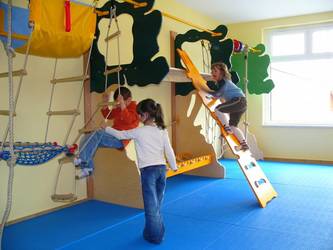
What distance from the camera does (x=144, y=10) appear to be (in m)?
3.30

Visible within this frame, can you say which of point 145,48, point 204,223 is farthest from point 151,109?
point 204,223

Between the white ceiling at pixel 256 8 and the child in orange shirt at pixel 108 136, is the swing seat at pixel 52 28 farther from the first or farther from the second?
the white ceiling at pixel 256 8

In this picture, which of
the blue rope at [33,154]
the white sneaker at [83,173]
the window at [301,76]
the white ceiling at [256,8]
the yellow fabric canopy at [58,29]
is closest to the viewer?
the blue rope at [33,154]

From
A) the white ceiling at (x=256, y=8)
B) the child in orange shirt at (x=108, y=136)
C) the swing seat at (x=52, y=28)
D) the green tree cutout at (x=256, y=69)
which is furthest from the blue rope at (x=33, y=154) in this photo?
the green tree cutout at (x=256, y=69)

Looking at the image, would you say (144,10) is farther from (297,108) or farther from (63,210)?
(297,108)

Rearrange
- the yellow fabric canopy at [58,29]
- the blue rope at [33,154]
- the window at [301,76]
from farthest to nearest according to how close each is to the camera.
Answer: the window at [301,76] → the yellow fabric canopy at [58,29] → the blue rope at [33,154]

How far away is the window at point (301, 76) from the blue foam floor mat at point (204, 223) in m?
2.49

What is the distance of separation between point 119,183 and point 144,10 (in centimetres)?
181

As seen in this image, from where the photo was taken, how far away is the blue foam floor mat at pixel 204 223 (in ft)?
9.40

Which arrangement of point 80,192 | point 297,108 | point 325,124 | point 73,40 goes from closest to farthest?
point 73,40
point 80,192
point 325,124
point 297,108

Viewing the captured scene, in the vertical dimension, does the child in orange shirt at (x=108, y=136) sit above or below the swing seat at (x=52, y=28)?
below

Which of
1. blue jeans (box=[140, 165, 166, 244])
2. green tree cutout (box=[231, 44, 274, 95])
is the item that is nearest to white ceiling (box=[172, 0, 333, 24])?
green tree cutout (box=[231, 44, 274, 95])

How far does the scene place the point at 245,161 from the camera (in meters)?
4.28

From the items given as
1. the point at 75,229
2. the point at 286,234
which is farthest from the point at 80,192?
the point at 286,234
